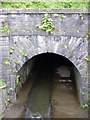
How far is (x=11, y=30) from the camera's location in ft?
30.0

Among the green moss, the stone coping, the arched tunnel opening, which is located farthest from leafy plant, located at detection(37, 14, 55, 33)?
the arched tunnel opening

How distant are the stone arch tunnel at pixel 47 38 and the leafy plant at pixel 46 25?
5.3 inches

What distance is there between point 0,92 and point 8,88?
0.90 metres

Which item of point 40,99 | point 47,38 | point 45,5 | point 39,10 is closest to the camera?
point 39,10

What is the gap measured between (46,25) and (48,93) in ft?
10.9

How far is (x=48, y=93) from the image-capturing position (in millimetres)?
10695

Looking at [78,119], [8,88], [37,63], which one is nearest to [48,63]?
[37,63]

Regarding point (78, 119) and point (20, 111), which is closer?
point (78, 119)

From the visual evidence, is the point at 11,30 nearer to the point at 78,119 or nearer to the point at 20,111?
the point at 20,111

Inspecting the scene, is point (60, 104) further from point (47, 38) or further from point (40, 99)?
point (47, 38)

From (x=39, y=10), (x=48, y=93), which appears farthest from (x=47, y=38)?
(x=48, y=93)

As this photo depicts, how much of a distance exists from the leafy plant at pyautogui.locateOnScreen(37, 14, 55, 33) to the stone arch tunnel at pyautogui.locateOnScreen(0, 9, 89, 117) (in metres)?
0.14

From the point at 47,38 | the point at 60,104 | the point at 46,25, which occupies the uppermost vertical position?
the point at 46,25

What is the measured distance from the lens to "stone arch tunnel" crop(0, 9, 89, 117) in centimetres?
891
